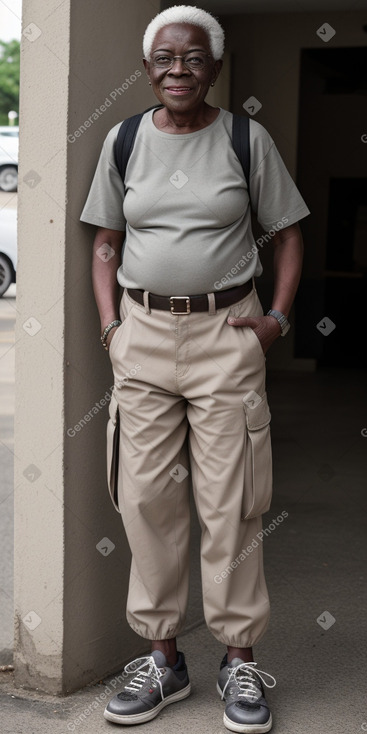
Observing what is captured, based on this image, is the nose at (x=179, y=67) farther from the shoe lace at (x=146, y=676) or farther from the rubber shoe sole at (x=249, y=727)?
the rubber shoe sole at (x=249, y=727)

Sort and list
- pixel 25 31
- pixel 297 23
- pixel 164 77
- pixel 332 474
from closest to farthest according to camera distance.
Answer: pixel 164 77 < pixel 25 31 < pixel 332 474 < pixel 297 23

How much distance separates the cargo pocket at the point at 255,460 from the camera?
273cm

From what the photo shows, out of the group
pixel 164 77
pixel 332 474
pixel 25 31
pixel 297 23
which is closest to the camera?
pixel 164 77

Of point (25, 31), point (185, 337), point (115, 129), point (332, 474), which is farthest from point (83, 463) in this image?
point (332, 474)

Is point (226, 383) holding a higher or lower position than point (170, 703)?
higher

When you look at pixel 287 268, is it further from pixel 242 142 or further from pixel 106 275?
pixel 106 275

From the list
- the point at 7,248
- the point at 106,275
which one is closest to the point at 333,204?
the point at 7,248

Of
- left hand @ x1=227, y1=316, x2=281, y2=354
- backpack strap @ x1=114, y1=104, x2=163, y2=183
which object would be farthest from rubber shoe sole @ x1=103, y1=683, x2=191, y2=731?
backpack strap @ x1=114, y1=104, x2=163, y2=183

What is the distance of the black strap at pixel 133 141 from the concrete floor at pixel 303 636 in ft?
5.05

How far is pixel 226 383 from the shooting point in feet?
8.87

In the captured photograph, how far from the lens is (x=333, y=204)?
41.2ft

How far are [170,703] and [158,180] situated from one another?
153 cm

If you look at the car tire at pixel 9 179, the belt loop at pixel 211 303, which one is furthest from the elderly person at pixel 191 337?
the car tire at pixel 9 179

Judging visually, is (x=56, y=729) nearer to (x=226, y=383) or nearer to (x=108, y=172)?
(x=226, y=383)
